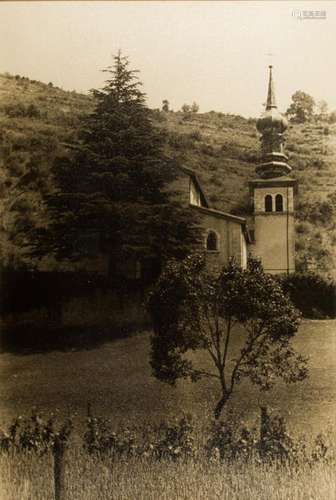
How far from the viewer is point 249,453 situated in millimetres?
6098

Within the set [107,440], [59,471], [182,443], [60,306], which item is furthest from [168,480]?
[60,306]

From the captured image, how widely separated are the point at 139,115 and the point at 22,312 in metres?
2.64

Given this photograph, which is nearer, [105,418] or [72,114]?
[105,418]

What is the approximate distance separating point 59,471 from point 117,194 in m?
3.06

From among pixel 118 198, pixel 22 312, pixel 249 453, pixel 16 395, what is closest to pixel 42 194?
pixel 118 198

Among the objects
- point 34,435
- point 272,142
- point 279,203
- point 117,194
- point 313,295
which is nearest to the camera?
point 34,435

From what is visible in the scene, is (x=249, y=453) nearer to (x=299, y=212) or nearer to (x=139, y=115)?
(x=299, y=212)

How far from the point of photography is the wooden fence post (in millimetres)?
5816

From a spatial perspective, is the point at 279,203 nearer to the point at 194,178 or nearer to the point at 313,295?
the point at 194,178

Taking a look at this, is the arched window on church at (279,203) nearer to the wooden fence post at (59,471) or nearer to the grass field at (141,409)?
the grass field at (141,409)

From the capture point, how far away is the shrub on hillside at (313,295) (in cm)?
658

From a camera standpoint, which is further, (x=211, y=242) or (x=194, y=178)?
(x=194, y=178)

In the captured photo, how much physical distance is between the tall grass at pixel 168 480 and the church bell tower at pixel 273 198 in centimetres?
213

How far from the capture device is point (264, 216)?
7.44 m
